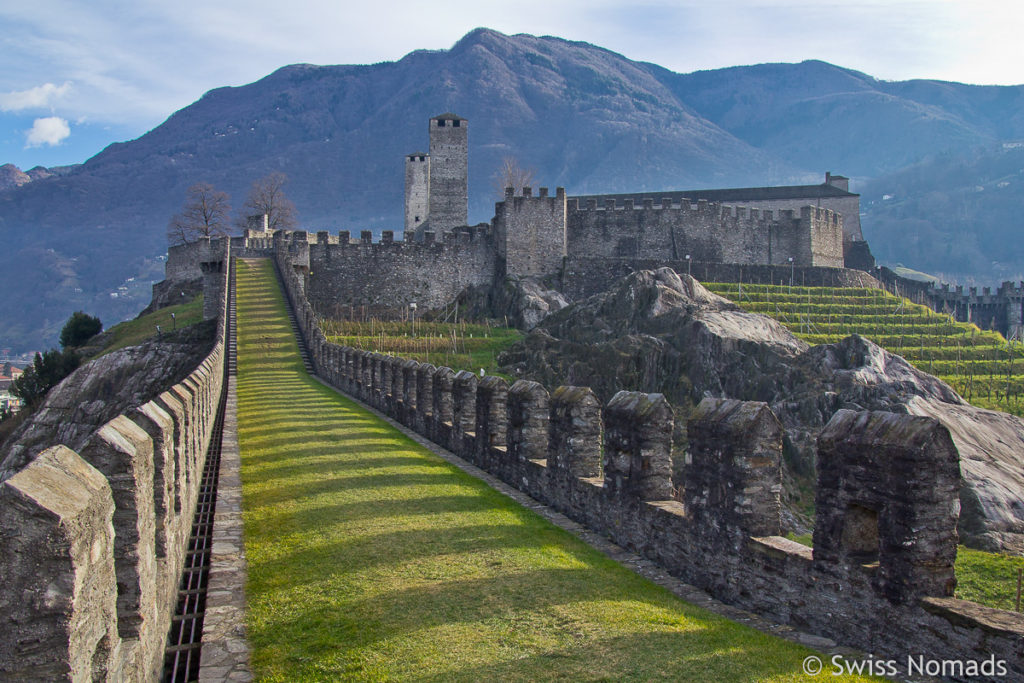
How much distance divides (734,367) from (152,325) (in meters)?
39.6

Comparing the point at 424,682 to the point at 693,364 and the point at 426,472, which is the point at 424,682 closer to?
the point at 426,472

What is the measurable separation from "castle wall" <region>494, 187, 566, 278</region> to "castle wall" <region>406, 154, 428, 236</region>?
34011 mm

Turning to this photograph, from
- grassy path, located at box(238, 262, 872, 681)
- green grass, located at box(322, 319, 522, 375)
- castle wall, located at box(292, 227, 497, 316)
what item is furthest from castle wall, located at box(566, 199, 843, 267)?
grassy path, located at box(238, 262, 872, 681)

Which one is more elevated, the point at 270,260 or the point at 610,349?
the point at 270,260

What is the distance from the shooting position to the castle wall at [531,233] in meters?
61.3

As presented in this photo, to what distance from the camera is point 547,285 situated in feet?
200

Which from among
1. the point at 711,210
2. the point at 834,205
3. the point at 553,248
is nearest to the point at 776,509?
the point at 553,248

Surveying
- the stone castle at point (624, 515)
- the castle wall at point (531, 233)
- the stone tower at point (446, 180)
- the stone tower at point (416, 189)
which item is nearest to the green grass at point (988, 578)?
the stone castle at point (624, 515)

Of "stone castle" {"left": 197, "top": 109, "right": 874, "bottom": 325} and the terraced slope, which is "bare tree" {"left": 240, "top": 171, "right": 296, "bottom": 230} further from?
the terraced slope

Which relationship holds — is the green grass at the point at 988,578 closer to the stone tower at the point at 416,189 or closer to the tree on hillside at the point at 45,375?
the tree on hillside at the point at 45,375

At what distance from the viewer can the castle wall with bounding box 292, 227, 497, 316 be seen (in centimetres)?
6081

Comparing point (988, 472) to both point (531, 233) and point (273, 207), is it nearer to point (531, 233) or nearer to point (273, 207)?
point (531, 233)

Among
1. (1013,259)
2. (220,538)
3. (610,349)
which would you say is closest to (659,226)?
(610,349)

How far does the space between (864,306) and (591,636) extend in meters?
54.4
